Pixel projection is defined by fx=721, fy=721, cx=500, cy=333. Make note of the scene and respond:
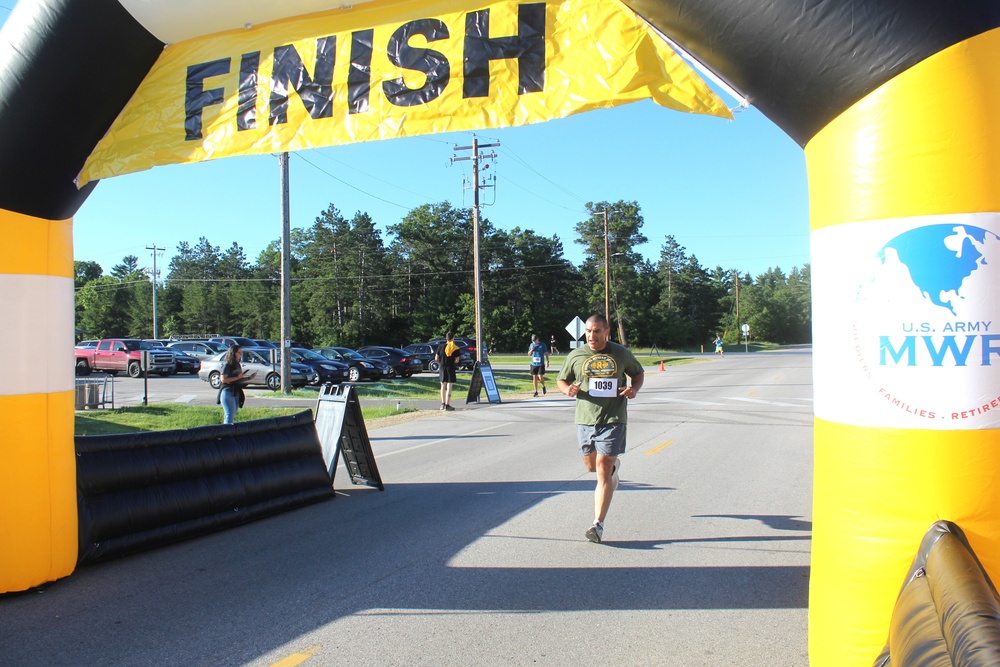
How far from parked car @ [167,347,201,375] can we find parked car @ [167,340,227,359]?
0.87 ft

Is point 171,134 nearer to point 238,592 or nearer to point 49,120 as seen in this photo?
point 49,120

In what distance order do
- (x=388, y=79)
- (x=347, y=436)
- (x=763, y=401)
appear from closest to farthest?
(x=388, y=79) < (x=347, y=436) < (x=763, y=401)

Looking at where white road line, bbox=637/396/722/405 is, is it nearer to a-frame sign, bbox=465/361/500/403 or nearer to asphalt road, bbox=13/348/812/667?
a-frame sign, bbox=465/361/500/403

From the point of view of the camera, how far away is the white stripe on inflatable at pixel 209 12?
5105 mm

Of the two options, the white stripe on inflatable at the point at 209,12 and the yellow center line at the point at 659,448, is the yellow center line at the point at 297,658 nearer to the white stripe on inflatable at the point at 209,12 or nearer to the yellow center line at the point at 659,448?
the white stripe on inflatable at the point at 209,12

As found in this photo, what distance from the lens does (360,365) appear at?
31.2 m

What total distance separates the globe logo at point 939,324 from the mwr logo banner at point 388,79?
1.52 metres

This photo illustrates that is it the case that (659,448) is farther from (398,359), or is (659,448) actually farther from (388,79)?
(398,359)

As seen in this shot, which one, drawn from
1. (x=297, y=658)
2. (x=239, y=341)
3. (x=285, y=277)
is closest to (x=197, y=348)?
(x=239, y=341)

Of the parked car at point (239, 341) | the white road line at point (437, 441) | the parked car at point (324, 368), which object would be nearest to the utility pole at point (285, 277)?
the parked car at point (324, 368)

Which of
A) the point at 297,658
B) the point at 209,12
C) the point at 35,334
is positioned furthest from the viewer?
the point at 209,12

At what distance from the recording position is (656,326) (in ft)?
278

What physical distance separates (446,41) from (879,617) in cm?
413

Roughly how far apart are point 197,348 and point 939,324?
39122 millimetres
